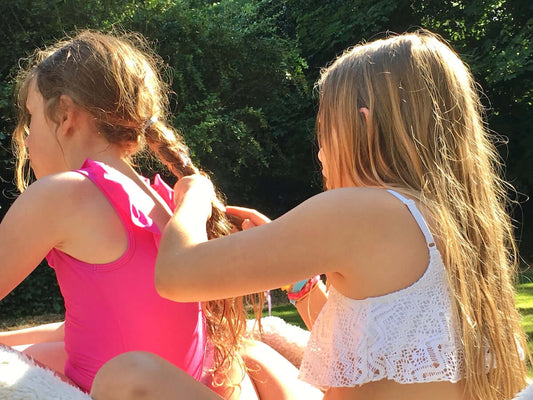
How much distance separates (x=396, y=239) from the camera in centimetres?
147

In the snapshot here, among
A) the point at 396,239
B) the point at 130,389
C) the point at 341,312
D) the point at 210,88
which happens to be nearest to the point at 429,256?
the point at 396,239

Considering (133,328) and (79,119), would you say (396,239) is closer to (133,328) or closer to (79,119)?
(133,328)

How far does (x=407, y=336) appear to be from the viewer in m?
1.48

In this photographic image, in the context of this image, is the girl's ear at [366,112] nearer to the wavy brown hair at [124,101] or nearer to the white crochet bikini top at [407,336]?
the white crochet bikini top at [407,336]

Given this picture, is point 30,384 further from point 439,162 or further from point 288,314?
point 288,314

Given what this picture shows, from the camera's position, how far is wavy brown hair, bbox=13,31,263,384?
6.31 ft

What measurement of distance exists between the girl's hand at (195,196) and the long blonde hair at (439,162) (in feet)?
1.10

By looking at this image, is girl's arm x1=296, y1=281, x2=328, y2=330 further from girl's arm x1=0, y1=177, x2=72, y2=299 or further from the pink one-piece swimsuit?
girl's arm x1=0, y1=177, x2=72, y2=299

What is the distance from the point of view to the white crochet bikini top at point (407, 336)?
57.7 inches

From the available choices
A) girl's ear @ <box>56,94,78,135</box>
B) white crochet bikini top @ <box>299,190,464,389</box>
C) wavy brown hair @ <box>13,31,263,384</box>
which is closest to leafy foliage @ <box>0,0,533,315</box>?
wavy brown hair @ <box>13,31,263,384</box>

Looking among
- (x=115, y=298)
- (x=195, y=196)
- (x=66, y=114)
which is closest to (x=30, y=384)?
(x=115, y=298)

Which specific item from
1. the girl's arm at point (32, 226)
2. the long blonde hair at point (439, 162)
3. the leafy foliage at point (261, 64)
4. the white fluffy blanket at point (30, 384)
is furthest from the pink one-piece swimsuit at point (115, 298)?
the leafy foliage at point (261, 64)

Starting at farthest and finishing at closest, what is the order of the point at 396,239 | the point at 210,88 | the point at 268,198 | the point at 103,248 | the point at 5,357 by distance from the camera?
the point at 268,198, the point at 210,88, the point at 103,248, the point at 5,357, the point at 396,239

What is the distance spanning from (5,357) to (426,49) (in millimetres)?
1231
